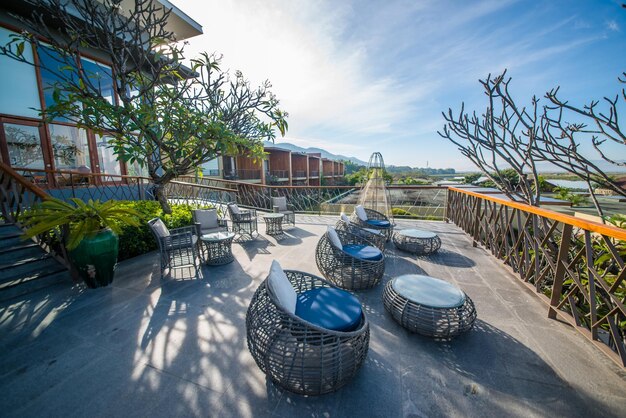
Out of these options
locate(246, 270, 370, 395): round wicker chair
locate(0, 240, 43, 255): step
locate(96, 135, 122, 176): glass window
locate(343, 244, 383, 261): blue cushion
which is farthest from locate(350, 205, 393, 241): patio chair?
locate(96, 135, 122, 176): glass window

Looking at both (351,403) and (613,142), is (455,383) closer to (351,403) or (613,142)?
(351,403)

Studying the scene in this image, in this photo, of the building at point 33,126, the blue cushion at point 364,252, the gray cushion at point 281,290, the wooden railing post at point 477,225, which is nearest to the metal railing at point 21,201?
the building at point 33,126

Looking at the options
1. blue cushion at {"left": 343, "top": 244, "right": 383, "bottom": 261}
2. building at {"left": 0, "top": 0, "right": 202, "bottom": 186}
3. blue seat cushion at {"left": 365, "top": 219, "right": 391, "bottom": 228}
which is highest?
building at {"left": 0, "top": 0, "right": 202, "bottom": 186}

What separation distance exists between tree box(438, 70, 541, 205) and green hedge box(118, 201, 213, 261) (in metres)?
6.07

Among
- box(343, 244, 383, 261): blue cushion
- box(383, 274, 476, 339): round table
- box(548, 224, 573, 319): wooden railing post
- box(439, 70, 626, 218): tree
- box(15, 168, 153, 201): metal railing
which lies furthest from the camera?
box(15, 168, 153, 201): metal railing

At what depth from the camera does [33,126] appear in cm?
585

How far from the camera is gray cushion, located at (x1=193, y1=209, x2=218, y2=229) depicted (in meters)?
4.76

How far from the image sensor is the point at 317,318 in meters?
1.66

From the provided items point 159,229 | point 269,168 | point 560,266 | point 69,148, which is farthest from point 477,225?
point 269,168

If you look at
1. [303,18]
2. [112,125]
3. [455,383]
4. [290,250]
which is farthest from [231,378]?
[303,18]

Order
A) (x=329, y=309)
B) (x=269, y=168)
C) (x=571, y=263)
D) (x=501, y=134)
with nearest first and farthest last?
1. (x=329, y=309)
2. (x=571, y=263)
3. (x=501, y=134)
4. (x=269, y=168)

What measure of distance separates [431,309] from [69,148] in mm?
9858

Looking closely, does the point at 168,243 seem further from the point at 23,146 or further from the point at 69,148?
the point at 69,148

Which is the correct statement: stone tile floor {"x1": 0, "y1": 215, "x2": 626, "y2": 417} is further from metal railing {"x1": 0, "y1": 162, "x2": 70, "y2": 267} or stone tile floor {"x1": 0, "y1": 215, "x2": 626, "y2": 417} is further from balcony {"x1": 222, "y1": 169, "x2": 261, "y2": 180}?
balcony {"x1": 222, "y1": 169, "x2": 261, "y2": 180}
